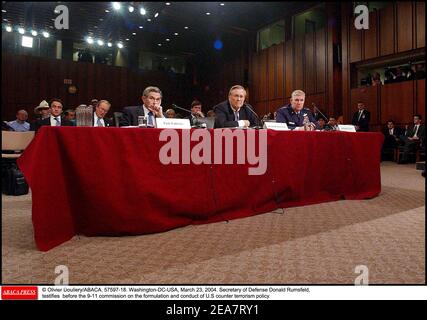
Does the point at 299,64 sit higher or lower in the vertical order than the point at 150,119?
higher

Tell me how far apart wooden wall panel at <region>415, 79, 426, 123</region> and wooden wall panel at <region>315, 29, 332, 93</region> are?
2.24m

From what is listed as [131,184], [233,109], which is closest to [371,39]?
[233,109]

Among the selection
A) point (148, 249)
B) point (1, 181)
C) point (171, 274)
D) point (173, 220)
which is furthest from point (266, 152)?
point (1, 181)

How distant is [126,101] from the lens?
35.4 feet

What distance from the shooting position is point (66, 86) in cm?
988

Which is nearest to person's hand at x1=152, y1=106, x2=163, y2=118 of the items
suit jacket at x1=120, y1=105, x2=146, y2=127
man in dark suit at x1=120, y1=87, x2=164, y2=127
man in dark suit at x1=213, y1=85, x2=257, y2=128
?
man in dark suit at x1=120, y1=87, x2=164, y2=127

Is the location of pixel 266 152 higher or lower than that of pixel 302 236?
higher

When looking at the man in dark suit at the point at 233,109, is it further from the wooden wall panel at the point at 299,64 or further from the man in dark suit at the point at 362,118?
the wooden wall panel at the point at 299,64

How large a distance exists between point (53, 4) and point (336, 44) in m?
7.66

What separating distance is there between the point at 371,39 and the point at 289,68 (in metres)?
2.35

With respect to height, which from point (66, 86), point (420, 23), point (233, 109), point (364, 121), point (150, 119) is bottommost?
point (150, 119)

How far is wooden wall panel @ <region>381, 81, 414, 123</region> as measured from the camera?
745cm

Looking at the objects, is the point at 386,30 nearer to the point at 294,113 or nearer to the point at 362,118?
the point at 362,118

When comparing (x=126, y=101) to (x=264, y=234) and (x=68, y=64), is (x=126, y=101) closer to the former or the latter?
(x=68, y=64)
